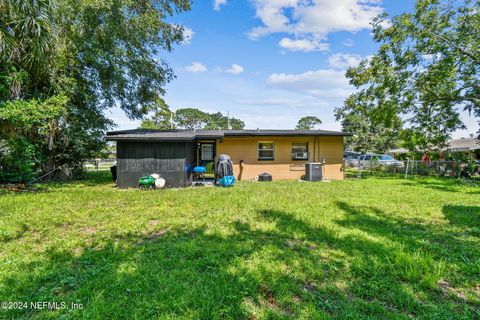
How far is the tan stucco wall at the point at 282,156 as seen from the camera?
41.6ft

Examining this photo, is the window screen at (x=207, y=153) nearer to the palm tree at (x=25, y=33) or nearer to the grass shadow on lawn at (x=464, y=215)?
the palm tree at (x=25, y=33)

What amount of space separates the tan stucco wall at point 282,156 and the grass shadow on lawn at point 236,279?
28.6ft

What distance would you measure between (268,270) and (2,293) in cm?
292

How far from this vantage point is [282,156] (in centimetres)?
1305

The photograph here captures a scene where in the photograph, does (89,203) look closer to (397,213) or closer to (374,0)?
(397,213)

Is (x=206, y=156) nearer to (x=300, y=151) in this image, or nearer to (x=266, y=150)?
(x=266, y=150)

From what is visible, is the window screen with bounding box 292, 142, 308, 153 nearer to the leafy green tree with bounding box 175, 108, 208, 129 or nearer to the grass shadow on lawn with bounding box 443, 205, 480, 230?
the grass shadow on lawn with bounding box 443, 205, 480, 230

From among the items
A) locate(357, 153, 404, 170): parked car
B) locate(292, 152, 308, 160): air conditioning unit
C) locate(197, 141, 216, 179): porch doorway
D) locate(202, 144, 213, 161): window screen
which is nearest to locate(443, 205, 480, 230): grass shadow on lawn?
locate(292, 152, 308, 160): air conditioning unit

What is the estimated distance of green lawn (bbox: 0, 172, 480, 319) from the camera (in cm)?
233

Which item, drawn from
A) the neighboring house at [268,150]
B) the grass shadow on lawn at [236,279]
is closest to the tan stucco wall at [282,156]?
the neighboring house at [268,150]

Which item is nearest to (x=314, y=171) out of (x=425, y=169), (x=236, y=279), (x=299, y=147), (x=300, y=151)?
(x=300, y=151)

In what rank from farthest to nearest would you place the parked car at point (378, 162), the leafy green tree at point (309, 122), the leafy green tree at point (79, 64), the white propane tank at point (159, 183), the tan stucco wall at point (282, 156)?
the leafy green tree at point (309, 122)
the parked car at point (378, 162)
the tan stucco wall at point (282, 156)
the white propane tank at point (159, 183)
the leafy green tree at point (79, 64)

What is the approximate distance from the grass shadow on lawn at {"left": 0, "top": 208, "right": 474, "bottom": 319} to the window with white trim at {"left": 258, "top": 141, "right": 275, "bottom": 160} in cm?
898

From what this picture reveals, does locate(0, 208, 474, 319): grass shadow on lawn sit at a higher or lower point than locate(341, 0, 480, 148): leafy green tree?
lower
